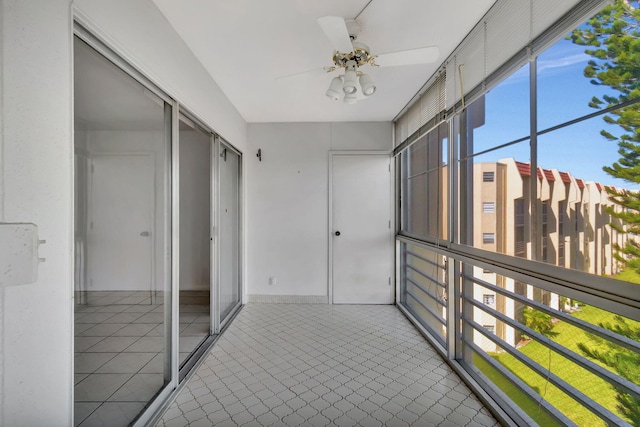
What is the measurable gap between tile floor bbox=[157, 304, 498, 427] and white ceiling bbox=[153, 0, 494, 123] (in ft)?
7.95

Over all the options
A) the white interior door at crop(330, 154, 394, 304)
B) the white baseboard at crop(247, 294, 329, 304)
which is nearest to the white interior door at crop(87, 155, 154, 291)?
the white baseboard at crop(247, 294, 329, 304)

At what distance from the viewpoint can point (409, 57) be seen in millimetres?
1899

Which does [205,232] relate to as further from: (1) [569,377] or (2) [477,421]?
(1) [569,377]

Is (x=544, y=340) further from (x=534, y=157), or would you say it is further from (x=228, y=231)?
(x=228, y=231)

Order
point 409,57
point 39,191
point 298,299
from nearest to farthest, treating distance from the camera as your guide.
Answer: point 39,191
point 409,57
point 298,299

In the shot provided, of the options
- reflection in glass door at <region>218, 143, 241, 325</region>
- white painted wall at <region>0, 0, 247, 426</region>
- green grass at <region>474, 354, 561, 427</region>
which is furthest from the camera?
reflection in glass door at <region>218, 143, 241, 325</region>

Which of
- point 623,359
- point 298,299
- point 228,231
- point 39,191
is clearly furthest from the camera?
point 298,299

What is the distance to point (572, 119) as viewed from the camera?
136 cm

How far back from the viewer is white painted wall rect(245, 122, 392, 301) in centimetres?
423

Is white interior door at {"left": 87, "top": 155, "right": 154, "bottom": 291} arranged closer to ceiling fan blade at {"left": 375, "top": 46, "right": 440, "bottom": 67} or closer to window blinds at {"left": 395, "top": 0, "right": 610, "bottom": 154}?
ceiling fan blade at {"left": 375, "top": 46, "right": 440, "bottom": 67}

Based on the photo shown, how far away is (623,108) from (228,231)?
339cm

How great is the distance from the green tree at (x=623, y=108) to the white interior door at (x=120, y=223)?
7.45ft

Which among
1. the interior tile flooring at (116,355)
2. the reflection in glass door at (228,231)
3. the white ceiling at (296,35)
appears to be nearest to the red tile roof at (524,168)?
the white ceiling at (296,35)

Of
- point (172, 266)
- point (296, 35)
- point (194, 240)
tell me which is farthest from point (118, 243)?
point (296, 35)
